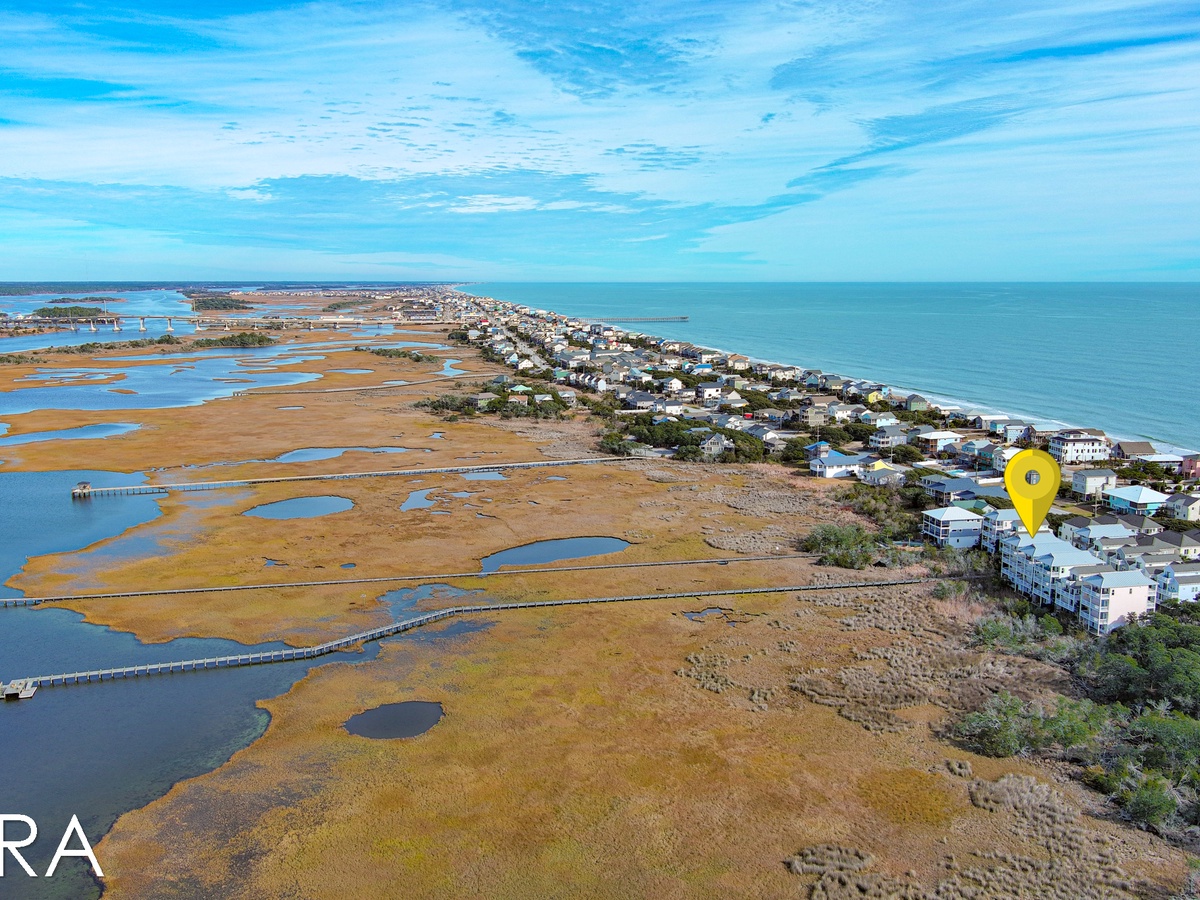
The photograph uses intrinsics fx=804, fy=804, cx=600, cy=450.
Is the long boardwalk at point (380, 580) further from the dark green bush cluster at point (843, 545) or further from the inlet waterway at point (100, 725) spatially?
the inlet waterway at point (100, 725)

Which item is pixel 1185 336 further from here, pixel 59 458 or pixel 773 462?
pixel 59 458

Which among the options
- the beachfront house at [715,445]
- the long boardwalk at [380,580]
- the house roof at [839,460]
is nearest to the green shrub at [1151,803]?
the long boardwalk at [380,580]

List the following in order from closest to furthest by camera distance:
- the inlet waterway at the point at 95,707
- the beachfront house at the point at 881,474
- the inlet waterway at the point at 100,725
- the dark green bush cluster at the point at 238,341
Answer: the inlet waterway at the point at 100,725, the inlet waterway at the point at 95,707, the beachfront house at the point at 881,474, the dark green bush cluster at the point at 238,341

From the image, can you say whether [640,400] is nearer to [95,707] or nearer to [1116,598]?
[1116,598]

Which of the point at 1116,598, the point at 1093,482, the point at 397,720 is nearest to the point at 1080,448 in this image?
the point at 1093,482

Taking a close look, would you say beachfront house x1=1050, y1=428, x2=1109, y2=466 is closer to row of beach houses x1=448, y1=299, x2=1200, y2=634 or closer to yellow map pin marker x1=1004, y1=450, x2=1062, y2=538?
row of beach houses x1=448, y1=299, x2=1200, y2=634
